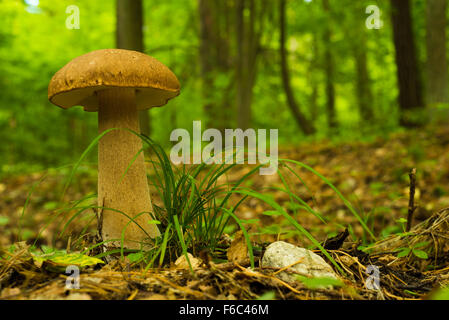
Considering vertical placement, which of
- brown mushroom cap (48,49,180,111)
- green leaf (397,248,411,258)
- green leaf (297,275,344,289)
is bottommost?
green leaf (397,248,411,258)

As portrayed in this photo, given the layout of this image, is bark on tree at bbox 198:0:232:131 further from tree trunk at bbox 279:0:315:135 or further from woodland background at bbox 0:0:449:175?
tree trunk at bbox 279:0:315:135

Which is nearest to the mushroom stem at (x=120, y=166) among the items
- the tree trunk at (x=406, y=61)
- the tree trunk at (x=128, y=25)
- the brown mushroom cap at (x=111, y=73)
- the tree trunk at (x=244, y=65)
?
the brown mushroom cap at (x=111, y=73)

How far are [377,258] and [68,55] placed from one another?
11.6 m

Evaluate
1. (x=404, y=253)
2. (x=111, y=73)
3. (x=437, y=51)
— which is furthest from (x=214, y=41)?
(x=404, y=253)

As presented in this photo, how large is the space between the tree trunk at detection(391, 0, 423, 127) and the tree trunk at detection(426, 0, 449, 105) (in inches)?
10.0

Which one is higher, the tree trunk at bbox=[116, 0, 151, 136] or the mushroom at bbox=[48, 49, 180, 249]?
the tree trunk at bbox=[116, 0, 151, 136]

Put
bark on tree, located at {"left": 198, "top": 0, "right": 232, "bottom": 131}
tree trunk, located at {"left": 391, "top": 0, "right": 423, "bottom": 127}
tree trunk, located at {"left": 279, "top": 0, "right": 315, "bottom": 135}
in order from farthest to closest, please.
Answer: tree trunk, located at {"left": 279, "top": 0, "right": 315, "bottom": 135} → bark on tree, located at {"left": 198, "top": 0, "right": 232, "bottom": 131} → tree trunk, located at {"left": 391, "top": 0, "right": 423, "bottom": 127}

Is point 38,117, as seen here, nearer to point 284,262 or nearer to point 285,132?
point 285,132

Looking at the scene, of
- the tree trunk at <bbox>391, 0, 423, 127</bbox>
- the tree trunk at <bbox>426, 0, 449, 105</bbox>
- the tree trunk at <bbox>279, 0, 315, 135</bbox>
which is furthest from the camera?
the tree trunk at <bbox>279, 0, 315, 135</bbox>

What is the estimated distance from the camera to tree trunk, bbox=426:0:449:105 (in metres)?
6.30

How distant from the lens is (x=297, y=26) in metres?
9.47

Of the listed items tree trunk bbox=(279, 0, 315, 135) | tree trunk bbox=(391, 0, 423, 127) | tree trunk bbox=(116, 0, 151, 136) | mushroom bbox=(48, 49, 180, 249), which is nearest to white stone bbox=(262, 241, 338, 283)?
mushroom bbox=(48, 49, 180, 249)

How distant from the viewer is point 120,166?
1.84 metres

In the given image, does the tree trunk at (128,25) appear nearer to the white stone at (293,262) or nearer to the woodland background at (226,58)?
the woodland background at (226,58)
